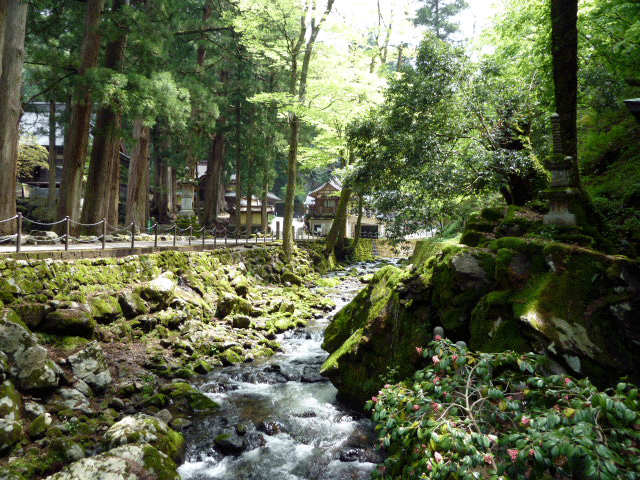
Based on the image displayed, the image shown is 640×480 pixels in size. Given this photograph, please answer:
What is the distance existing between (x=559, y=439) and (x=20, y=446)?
616 cm

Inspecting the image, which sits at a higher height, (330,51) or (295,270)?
(330,51)

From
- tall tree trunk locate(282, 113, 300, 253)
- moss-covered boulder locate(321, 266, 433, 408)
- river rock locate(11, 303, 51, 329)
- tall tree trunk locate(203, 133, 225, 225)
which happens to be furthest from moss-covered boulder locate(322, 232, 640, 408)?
tall tree trunk locate(203, 133, 225, 225)

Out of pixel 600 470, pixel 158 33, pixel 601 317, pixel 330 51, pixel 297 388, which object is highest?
pixel 330 51

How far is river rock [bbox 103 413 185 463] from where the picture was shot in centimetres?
521

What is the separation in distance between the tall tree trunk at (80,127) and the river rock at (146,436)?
355 inches

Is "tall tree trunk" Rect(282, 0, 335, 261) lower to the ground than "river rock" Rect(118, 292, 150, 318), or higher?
higher

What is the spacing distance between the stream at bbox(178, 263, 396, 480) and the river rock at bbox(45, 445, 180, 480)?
688 millimetres

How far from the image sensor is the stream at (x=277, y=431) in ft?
18.6

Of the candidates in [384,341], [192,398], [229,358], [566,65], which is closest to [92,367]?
[192,398]

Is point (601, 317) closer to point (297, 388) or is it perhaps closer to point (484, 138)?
point (297, 388)

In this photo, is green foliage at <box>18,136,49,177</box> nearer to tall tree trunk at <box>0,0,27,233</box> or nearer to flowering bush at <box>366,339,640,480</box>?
tall tree trunk at <box>0,0,27,233</box>

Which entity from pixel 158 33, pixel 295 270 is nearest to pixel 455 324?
pixel 158 33

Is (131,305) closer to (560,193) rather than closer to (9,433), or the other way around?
(9,433)

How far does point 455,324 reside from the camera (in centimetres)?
589
